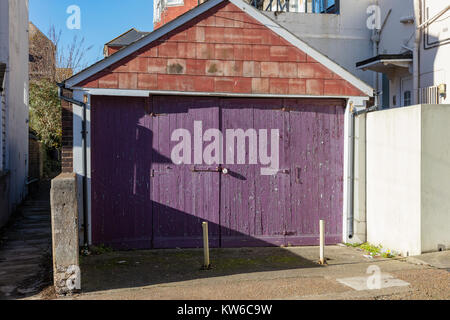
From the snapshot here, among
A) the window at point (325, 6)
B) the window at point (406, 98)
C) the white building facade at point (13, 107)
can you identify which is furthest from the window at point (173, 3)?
the window at point (406, 98)

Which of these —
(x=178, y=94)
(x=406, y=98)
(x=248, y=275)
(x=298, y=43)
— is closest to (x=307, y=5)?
(x=406, y=98)

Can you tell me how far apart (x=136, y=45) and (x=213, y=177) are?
272cm

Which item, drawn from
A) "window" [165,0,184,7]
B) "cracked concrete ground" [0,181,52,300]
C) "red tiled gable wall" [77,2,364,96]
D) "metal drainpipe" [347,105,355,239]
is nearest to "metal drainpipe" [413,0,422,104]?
"red tiled gable wall" [77,2,364,96]

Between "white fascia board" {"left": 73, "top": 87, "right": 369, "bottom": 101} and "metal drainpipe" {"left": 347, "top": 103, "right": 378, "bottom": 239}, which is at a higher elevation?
"white fascia board" {"left": 73, "top": 87, "right": 369, "bottom": 101}

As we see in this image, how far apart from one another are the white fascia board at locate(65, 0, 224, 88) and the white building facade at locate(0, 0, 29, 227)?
113 inches

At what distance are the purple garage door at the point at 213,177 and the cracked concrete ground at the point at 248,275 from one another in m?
0.43

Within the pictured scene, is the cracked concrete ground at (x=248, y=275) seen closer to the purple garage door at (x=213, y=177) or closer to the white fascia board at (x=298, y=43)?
the purple garage door at (x=213, y=177)

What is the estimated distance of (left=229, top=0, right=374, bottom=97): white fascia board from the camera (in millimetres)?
9078

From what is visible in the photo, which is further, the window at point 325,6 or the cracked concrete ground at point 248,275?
the window at point 325,6

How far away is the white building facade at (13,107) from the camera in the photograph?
12.3 metres

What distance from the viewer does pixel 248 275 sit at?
23.2 feet

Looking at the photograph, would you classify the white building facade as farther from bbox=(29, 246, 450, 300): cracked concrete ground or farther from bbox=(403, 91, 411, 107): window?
bbox=(403, 91, 411, 107): window

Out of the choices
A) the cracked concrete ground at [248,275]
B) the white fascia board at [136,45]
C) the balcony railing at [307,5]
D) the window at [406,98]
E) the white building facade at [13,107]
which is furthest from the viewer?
the balcony railing at [307,5]
